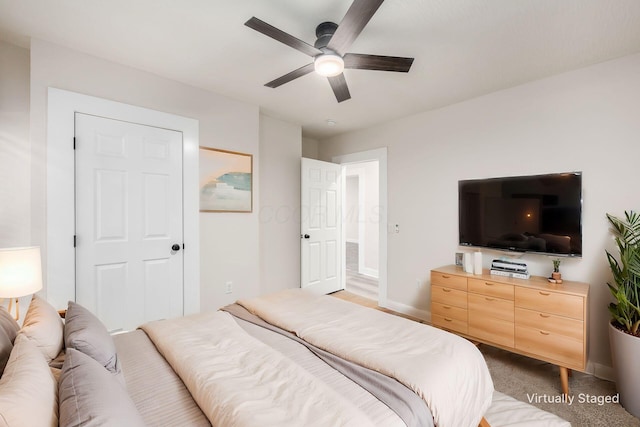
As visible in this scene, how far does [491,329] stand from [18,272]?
339cm

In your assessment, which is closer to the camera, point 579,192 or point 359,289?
point 579,192

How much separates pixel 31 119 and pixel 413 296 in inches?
156

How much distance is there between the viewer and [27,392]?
2.40 feet

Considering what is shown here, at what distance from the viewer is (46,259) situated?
6.95 ft

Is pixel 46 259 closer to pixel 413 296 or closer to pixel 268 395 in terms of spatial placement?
pixel 268 395

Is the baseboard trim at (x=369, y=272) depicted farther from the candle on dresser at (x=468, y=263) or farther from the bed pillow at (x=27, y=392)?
the bed pillow at (x=27, y=392)

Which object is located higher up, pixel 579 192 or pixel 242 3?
pixel 242 3

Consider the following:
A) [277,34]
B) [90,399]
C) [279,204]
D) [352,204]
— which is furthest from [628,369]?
[352,204]

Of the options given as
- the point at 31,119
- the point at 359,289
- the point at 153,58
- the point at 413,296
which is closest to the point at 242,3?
the point at 153,58

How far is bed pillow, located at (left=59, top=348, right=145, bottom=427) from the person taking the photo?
0.72 metres

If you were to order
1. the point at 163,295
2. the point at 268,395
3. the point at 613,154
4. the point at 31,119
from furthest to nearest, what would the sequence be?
1. the point at 163,295
2. the point at 613,154
3. the point at 31,119
4. the point at 268,395

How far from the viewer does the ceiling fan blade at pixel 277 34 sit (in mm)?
1475

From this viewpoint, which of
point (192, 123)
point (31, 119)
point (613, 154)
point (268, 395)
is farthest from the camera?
point (192, 123)

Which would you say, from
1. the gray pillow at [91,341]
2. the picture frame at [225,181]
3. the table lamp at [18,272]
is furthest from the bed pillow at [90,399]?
the picture frame at [225,181]
